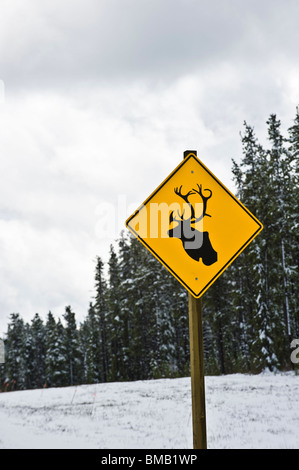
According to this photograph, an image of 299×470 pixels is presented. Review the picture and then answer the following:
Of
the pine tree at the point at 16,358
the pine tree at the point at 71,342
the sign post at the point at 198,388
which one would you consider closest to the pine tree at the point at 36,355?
the pine tree at the point at 16,358

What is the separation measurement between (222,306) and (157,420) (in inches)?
865

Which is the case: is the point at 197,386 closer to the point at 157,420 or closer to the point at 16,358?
the point at 157,420

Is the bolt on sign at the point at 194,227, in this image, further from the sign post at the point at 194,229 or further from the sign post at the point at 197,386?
the sign post at the point at 197,386

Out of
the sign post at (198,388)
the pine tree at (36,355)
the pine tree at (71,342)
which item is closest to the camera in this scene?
the sign post at (198,388)

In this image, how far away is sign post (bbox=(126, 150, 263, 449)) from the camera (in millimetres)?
3764

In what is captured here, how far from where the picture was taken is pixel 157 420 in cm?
1266

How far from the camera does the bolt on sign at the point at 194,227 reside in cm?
378

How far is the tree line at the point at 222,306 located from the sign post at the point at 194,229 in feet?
68.7

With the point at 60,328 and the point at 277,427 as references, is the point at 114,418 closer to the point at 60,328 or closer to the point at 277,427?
the point at 277,427

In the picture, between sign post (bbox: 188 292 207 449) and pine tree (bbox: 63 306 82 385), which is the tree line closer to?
pine tree (bbox: 63 306 82 385)

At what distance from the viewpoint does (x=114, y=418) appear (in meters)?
13.6

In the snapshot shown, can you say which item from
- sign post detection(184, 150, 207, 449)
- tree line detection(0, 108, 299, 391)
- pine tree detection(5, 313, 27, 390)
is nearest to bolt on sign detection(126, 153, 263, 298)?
sign post detection(184, 150, 207, 449)

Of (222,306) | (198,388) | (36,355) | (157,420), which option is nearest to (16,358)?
(36,355)
